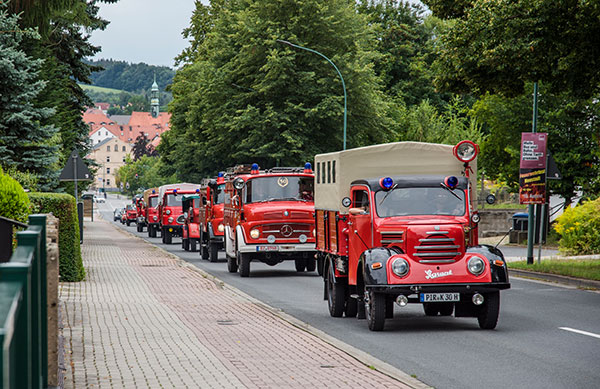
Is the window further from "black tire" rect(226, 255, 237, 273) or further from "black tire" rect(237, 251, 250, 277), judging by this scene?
"black tire" rect(226, 255, 237, 273)

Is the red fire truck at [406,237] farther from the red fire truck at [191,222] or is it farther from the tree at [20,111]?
the red fire truck at [191,222]

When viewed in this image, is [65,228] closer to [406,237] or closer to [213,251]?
[406,237]

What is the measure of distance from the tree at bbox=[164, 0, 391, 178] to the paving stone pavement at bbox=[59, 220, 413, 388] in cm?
2741

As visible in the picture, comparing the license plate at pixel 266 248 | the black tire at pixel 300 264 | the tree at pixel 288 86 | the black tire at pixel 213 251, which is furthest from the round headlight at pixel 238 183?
the tree at pixel 288 86

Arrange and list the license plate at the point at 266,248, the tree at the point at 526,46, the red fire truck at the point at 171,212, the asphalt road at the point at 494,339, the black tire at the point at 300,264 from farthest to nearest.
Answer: the red fire truck at the point at 171,212, the black tire at the point at 300,264, the license plate at the point at 266,248, the tree at the point at 526,46, the asphalt road at the point at 494,339

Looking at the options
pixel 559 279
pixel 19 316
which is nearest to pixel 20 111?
pixel 559 279

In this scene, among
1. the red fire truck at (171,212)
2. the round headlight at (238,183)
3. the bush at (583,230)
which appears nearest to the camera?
the round headlight at (238,183)

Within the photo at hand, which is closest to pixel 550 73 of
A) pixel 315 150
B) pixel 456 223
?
pixel 456 223

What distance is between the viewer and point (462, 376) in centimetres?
924

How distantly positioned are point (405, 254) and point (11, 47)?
1765cm

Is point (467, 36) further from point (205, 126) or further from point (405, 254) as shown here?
point (205, 126)

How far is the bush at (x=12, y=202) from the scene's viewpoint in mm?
14070

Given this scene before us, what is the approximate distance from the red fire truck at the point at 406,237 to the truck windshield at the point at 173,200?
31.4 m

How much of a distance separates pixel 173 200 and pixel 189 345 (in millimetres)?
36536
